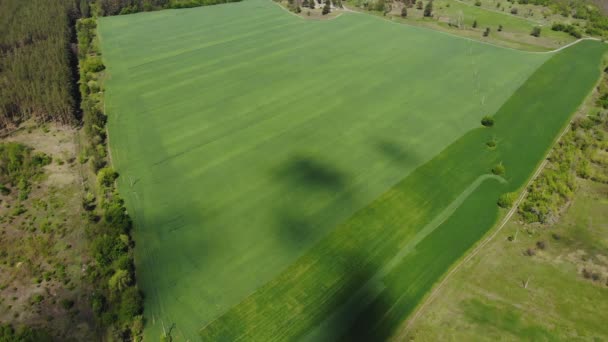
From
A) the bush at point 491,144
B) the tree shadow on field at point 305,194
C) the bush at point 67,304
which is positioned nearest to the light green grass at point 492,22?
the bush at point 491,144

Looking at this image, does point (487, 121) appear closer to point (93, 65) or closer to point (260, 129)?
point (260, 129)

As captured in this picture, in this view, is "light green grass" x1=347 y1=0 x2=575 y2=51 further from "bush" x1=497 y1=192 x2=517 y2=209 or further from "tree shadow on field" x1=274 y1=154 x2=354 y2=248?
"tree shadow on field" x1=274 y1=154 x2=354 y2=248

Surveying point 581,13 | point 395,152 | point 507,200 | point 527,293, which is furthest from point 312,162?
point 581,13

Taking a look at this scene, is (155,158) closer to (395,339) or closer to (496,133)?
(395,339)

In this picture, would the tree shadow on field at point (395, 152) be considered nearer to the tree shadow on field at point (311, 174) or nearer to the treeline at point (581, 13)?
the tree shadow on field at point (311, 174)

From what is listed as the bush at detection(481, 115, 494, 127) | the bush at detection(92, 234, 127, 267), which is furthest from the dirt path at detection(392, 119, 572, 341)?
the bush at detection(92, 234, 127, 267)

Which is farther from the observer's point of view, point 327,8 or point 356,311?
point 327,8

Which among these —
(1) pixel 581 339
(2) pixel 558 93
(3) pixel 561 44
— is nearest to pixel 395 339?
(1) pixel 581 339
